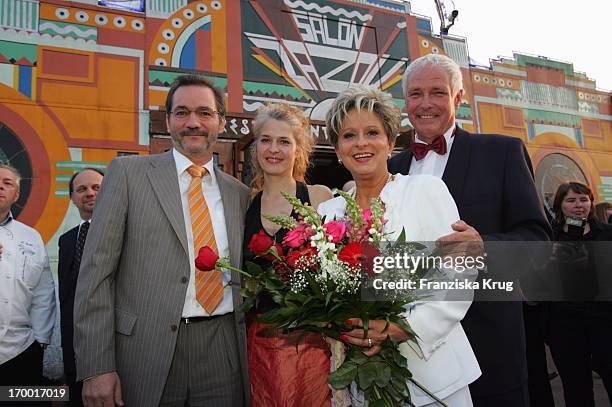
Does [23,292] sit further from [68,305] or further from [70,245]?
[70,245]

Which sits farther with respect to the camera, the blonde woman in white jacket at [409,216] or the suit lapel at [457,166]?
the suit lapel at [457,166]

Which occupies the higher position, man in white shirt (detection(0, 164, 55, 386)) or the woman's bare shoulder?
the woman's bare shoulder

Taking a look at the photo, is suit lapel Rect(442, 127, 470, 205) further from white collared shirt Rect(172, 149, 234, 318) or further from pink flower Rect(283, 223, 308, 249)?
white collared shirt Rect(172, 149, 234, 318)

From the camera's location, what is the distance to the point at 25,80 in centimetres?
575

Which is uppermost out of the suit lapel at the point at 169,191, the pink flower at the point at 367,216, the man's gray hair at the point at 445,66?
the man's gray hair at the point at 445,66

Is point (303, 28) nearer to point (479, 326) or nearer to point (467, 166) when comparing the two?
point (467, 166)

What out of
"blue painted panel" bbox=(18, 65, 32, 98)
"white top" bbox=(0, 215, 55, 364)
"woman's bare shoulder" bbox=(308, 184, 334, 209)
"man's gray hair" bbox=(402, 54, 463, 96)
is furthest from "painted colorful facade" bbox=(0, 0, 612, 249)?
"man's gray hair" bbox=(402, 54, 463, 96)

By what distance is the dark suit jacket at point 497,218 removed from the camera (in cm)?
182

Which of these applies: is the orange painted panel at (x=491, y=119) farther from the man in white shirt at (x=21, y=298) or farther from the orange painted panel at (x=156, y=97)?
the man in white shirt at (x=21, y=298)

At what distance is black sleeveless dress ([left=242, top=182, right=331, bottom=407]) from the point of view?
6.33 feet

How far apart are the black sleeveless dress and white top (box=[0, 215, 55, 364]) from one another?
2.01 metres

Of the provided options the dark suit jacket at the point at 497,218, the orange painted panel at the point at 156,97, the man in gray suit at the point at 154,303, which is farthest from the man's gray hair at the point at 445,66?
the orange painted panel at the point at 156,97

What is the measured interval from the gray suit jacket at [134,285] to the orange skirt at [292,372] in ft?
0.62

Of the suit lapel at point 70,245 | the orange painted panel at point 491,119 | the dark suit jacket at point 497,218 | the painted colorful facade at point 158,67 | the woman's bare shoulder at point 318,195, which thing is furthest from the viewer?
the orange painted panel at point 491,119
